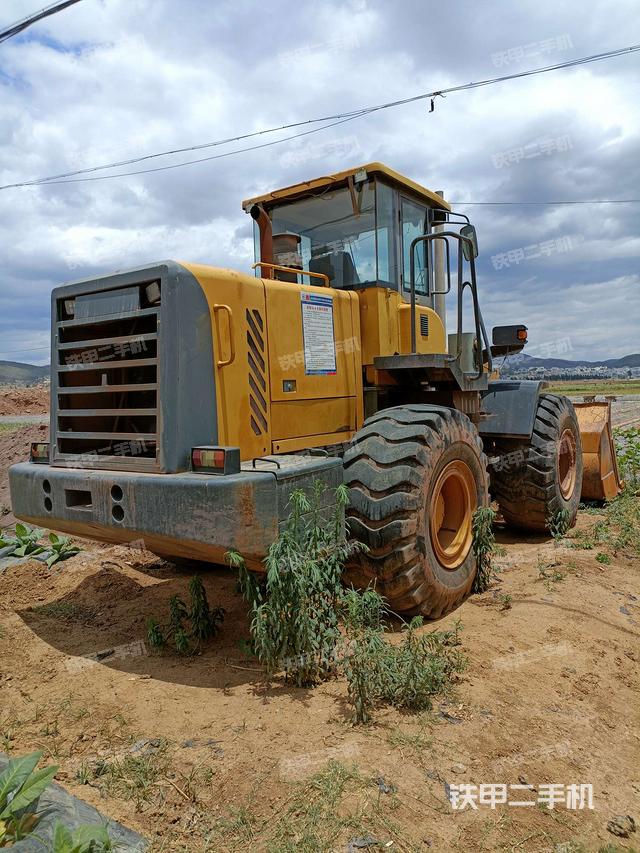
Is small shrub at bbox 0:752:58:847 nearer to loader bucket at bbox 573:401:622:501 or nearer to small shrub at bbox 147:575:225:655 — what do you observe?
small shrub at bbox 147:575:225:655

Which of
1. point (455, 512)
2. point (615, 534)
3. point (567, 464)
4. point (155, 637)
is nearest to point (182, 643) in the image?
point (155, 637)

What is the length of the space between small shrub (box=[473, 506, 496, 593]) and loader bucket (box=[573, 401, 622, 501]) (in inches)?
149

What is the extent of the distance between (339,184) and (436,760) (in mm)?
4056

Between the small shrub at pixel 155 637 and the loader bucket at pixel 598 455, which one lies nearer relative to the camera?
the small shrub at pixel 155 637

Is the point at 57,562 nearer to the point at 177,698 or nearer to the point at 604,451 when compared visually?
the point at 177,698

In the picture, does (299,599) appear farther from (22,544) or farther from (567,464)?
(567,464)

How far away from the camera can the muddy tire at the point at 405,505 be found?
4.02m

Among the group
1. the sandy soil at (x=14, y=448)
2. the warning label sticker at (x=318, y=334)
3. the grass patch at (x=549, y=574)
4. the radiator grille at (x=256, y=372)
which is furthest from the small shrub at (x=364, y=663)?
the sandy soil at (x=14, y=448)

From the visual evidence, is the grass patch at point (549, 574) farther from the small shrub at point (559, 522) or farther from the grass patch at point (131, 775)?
the grass patch at point (131, 775)

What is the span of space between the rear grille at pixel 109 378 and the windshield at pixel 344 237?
1816 mm

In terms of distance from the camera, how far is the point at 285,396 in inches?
172

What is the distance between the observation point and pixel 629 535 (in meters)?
6.43

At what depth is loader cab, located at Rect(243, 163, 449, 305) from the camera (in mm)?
5031

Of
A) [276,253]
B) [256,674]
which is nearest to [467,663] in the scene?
[256,674]
